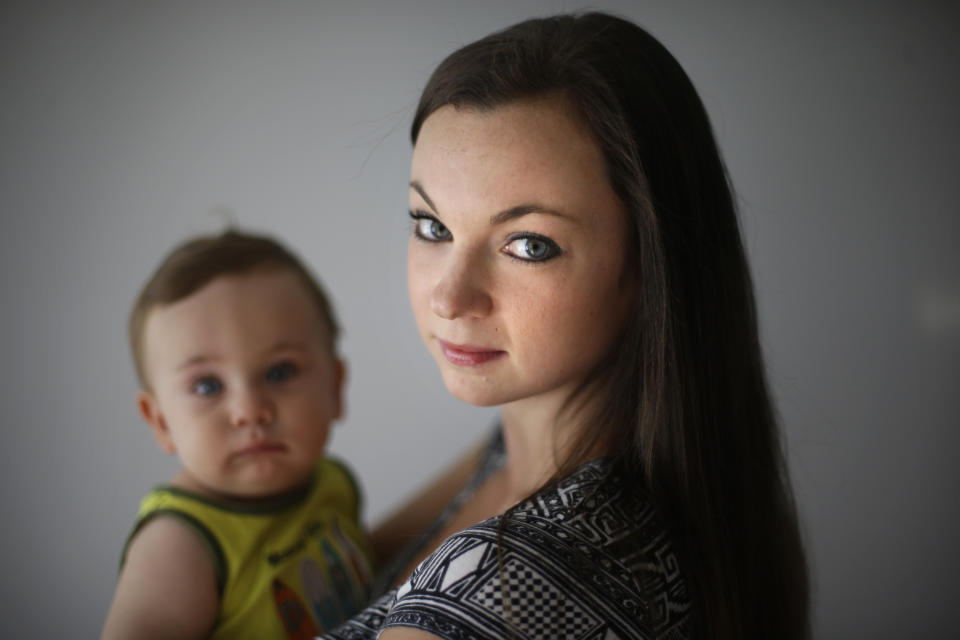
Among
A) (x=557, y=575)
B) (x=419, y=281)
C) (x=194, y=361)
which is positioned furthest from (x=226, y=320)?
(x=557, y=575)

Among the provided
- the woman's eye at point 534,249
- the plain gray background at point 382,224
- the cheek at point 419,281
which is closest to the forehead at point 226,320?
the cheek at point 419,281

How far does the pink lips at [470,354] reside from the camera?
1066 mm

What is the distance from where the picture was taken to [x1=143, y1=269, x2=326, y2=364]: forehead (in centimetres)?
135

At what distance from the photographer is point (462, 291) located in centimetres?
101

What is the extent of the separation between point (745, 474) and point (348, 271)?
162 centimetres

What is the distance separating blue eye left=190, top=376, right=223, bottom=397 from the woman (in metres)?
0.49

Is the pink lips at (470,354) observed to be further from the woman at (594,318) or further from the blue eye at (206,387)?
the blue eye at (206,387)

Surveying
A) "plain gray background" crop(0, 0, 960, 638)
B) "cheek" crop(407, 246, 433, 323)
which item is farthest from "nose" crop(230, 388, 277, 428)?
"plain gray background" crop(0, 0, 960, 638)

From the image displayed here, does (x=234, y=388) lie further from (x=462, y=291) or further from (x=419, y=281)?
(x=462, y=291)

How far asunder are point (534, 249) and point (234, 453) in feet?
2.40

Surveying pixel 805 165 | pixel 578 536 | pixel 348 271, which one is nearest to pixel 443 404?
pixel 348 271

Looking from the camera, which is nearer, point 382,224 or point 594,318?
point 594,318

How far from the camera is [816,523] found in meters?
1.84

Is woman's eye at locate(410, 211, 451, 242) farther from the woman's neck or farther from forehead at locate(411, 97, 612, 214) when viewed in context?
the woman's neck
